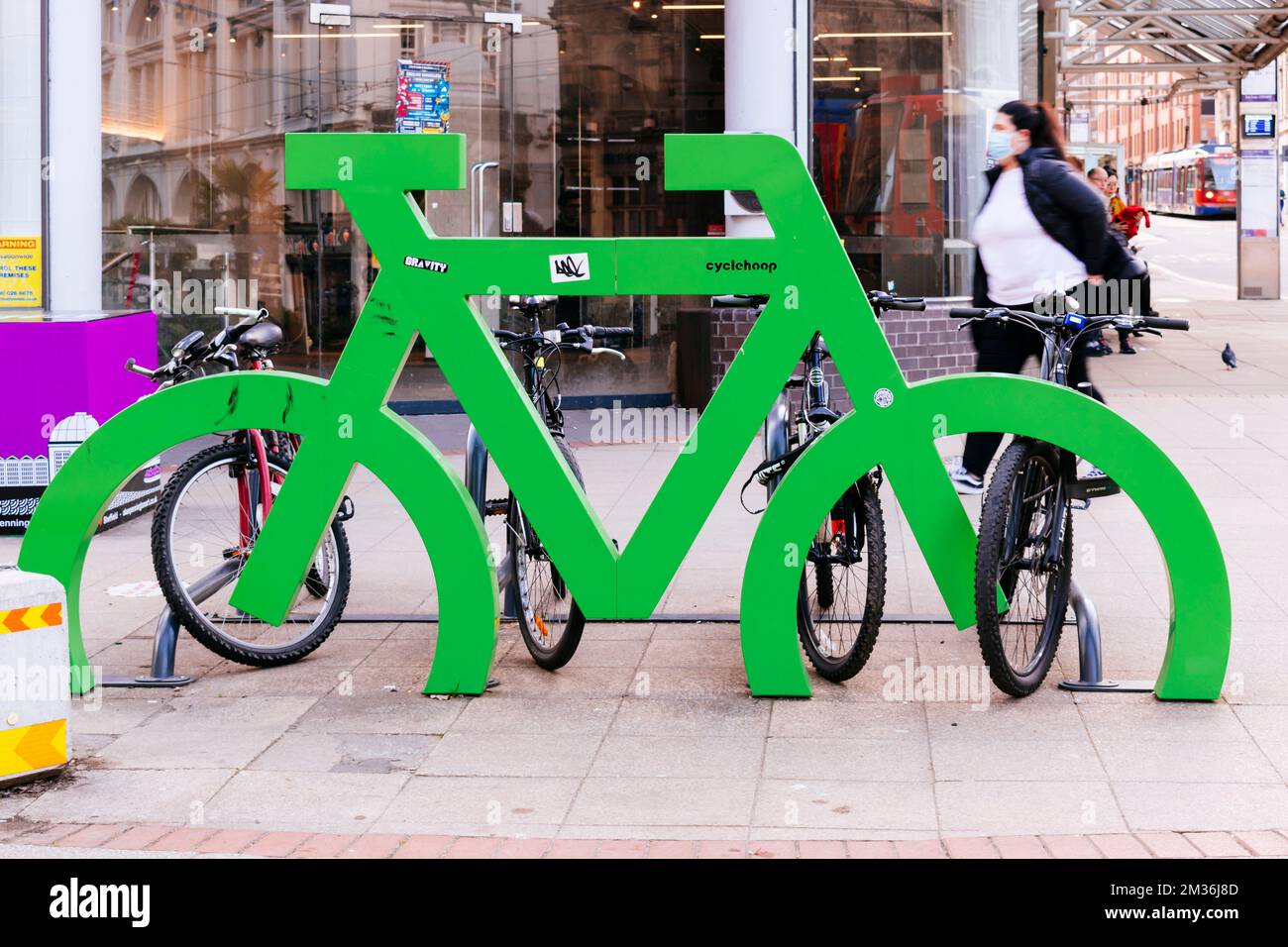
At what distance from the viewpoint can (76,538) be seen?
5758 millimetres

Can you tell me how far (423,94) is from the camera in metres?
13.9

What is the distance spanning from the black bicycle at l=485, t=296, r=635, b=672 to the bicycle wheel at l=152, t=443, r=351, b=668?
641 mm

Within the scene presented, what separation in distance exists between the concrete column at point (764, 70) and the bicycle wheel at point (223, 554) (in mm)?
6654

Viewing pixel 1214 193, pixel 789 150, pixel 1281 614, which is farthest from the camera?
pixel 1214 193

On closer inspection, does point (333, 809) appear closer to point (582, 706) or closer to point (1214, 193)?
point (582, 706)

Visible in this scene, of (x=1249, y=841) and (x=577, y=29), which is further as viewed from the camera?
(x=577, y=29)

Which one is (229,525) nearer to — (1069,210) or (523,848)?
(523,848)

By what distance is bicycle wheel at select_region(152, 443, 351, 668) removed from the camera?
5.82 meters

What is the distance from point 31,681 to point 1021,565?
311 centimetres

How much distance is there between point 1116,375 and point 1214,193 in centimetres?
4397

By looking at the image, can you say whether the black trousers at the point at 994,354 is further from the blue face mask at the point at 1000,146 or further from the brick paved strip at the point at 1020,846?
the brick paved strip at the point at 1020,846

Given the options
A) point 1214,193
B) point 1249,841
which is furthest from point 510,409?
point 1214,193

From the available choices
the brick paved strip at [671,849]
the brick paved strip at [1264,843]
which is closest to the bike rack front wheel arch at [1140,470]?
the brick paved strip at [1264,843]

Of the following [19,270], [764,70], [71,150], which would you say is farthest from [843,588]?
[764,70]
